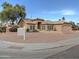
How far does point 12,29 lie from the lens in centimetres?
4859

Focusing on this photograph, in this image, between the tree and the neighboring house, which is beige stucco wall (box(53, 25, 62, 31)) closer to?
the neighboring house

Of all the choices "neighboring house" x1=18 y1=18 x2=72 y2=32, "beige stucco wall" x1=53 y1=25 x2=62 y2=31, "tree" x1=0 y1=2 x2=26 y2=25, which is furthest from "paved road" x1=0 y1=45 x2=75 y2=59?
"tree" x1=0 y1=2 x2=26 y2=25

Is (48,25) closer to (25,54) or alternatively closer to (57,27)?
(57,27)

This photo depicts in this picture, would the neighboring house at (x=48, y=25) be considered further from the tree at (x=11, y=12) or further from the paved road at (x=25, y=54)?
the paved road at (x=25, y=54)

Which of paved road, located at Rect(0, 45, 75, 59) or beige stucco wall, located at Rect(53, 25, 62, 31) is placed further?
beige stucco wall, located at Rect(53, 25, 62, 31)

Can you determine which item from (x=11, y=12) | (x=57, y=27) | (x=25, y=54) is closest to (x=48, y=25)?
(x=57, y=27)

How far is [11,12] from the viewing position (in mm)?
64750

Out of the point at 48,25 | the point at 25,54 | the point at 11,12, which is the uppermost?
the point at 11,12

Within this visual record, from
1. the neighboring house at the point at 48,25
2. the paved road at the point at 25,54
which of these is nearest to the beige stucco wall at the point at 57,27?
the neighboring house at the point at 48,25

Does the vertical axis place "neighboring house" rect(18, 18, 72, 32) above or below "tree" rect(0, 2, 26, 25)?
below

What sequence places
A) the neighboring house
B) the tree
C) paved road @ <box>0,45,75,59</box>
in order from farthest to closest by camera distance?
the tree → the neighboring house → paved road @ <box>0,45,75,59</box>

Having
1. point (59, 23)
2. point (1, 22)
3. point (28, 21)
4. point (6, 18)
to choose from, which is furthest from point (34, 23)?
point (1, 22)

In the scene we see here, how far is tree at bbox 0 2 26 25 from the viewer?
64.4 m

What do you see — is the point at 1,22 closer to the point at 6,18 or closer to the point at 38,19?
the point at 6,18
